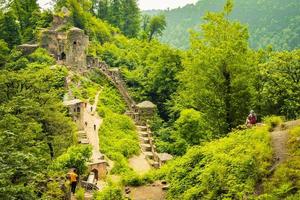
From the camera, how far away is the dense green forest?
53.1 ft

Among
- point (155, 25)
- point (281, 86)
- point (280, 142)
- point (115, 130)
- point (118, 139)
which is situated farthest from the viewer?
point (155, 25)

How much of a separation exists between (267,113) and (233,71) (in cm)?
509

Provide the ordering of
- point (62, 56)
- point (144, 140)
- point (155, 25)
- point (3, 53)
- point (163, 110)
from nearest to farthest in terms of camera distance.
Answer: point (144, 140), point (3, 53), point (163, 110), point (62, 56), point (155, 25)

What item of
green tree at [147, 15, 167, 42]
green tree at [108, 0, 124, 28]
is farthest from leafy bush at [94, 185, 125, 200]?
green tree at [147, 15, 167, 42]

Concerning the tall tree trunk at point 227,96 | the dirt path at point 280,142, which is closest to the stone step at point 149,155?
the tall tree trunk at point 227,96

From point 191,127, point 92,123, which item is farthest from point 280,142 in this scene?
point 92,123

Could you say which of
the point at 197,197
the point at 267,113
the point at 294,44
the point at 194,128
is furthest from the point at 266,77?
the point at 294,44

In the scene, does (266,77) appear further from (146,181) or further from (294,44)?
(294,44)

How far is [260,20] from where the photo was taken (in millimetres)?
154750

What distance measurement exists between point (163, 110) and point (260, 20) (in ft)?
372

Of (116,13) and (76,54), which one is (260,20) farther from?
(76,54)

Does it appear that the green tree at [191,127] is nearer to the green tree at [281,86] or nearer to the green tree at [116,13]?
the green tree at [281,86]

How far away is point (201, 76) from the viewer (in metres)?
27.9

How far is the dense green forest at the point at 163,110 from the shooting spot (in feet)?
53.1
